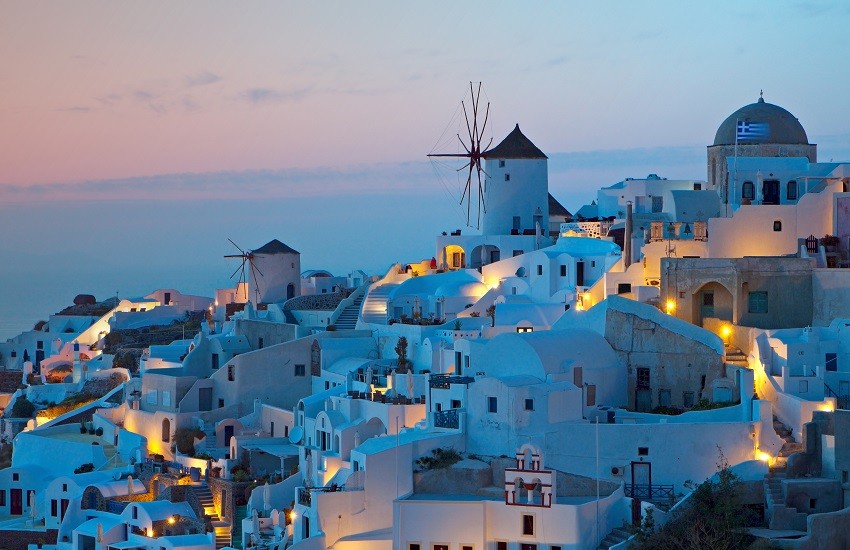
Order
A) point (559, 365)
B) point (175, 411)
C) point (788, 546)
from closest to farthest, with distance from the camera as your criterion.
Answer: point (788, 546) → point (559, 365) → point (175, 411)

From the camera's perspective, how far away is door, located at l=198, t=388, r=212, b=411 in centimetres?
4544

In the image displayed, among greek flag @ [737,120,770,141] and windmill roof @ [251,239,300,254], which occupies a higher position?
greek flag @ [737,120,770,141]

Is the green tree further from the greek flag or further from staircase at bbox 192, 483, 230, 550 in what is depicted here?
the greek flag

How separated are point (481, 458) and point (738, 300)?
764 cm

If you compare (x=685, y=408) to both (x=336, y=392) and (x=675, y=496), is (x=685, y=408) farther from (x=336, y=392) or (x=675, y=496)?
(x=336, y=392)

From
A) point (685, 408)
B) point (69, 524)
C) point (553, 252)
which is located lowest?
point (69, 524)

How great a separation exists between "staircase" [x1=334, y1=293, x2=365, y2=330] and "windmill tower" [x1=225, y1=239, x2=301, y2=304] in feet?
18.3

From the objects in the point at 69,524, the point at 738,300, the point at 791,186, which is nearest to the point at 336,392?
the point at 69,524

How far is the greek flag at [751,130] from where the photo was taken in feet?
153

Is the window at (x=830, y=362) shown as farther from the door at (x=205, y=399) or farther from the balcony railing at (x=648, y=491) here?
the door at (x=205, y=399)

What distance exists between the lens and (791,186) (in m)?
44.2

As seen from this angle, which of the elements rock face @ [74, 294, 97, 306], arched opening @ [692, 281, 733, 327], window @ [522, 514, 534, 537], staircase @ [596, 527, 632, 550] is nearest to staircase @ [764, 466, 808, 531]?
staircase @ [596, 527, 632, 550]

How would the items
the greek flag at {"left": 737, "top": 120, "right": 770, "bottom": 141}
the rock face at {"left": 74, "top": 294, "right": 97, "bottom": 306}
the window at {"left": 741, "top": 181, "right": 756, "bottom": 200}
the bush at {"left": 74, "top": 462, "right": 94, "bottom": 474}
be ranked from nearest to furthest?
1. the bush at {"left": 74, "top": 462, "right": 94, "bottom": 474}
2. the window at {"left": 741, "top": 181, "right": 756, "bottom": 200}
3. the greek flag at {"left": 737, "top": 120, "right": 770, "bottom": 141}
4. the rock face at {"left": 74, "top": 294, "right": 97, "bottom": 306}

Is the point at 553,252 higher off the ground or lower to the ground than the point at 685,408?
higher
